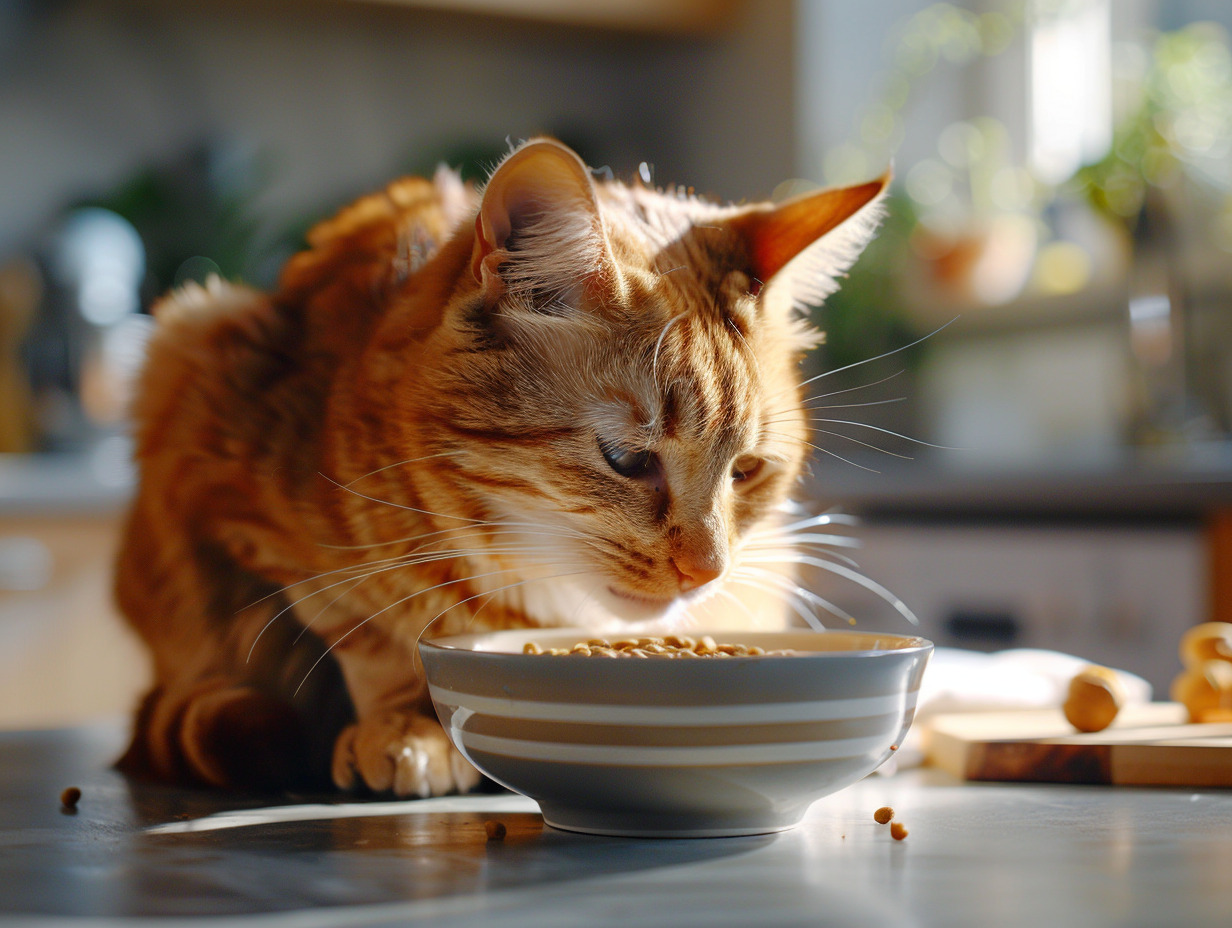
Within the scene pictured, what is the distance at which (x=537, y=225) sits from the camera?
86 cm

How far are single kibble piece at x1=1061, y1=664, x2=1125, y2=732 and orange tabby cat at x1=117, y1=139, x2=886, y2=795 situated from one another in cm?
26

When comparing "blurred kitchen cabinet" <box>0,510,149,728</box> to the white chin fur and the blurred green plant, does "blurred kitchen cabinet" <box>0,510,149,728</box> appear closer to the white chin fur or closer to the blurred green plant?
the white chin fur

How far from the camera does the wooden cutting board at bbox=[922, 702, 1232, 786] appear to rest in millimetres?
844

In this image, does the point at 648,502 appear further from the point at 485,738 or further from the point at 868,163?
the point at 868,163

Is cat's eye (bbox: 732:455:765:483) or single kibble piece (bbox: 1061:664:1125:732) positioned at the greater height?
cat's eye (bbox: 732:455:765:483)

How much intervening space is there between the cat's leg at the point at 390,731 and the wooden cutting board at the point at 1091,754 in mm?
371

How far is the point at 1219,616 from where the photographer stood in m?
1.98

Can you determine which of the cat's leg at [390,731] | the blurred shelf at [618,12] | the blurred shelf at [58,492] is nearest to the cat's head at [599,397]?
the cat's leg at [390,731]

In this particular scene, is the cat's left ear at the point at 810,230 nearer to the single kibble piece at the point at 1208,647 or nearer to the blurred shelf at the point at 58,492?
the single kibble piece at the point at 1208,647

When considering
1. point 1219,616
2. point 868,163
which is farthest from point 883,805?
point 868,163

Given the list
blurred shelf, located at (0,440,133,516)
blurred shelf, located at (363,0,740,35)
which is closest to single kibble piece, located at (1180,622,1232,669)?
blurred shelf, located at (0,440,133,516)

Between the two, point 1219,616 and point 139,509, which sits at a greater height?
point 139,509

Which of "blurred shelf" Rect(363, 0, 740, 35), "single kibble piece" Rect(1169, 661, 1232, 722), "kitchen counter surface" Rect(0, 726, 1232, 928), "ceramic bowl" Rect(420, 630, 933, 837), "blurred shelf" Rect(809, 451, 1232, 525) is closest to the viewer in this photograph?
"kitchen counter surface" Rect(0, 726, 1232, 928)

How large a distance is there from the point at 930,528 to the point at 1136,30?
1462mm
